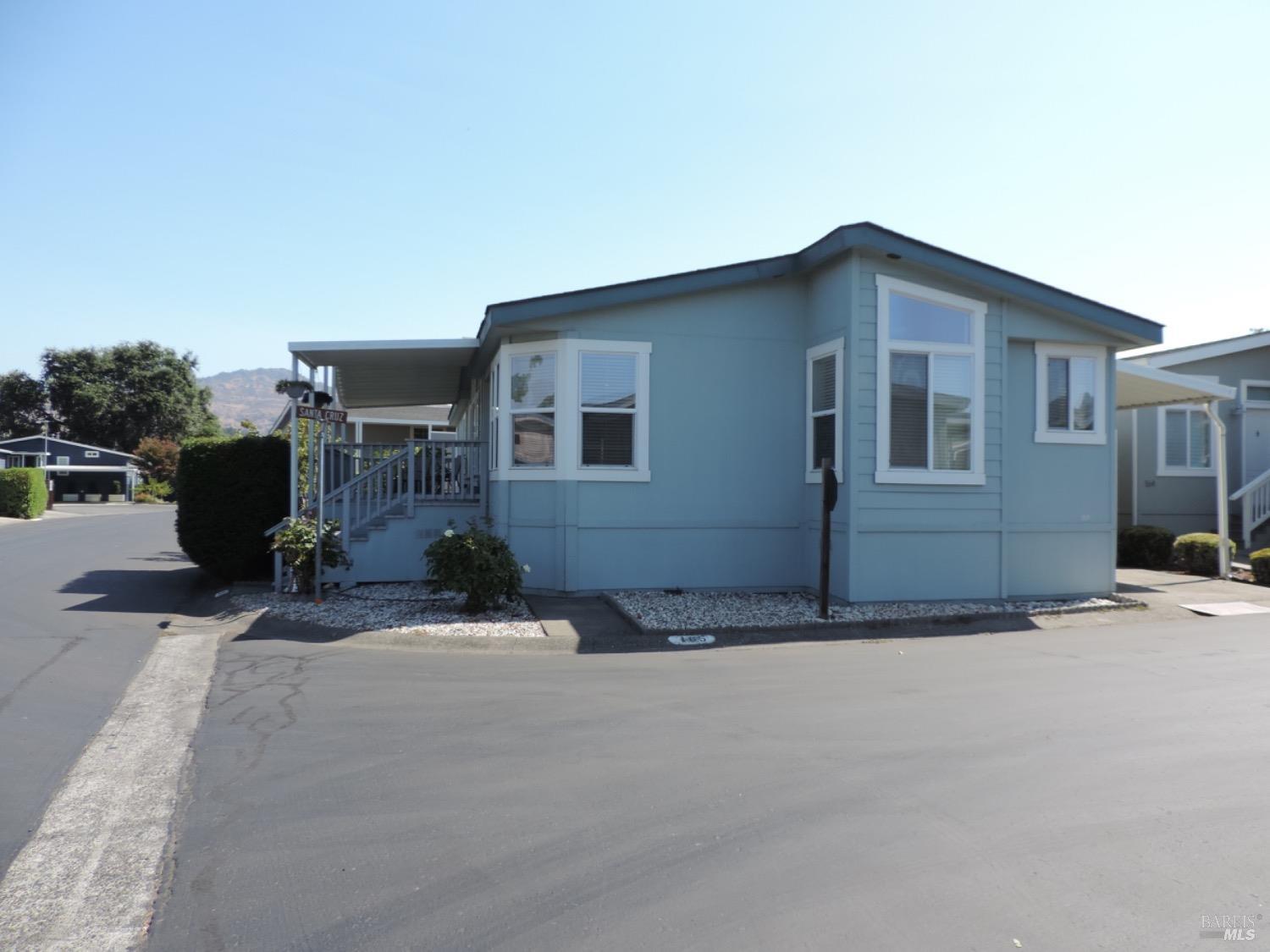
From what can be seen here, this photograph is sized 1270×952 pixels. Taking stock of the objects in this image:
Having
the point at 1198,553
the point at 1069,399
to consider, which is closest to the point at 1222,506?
the point at 1198,553

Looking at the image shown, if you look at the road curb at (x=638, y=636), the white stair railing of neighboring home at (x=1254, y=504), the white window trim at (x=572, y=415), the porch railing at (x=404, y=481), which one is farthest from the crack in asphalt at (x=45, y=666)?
the white stair railing of neighboring home at (x=1254, y=504)

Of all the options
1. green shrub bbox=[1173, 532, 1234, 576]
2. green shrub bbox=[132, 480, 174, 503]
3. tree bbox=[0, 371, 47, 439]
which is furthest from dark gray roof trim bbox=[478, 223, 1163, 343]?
tree bbox=[0, 371, 47, 439]

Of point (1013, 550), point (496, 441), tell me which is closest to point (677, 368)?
point (496, 441)

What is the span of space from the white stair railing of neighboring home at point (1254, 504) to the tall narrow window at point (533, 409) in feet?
43.2

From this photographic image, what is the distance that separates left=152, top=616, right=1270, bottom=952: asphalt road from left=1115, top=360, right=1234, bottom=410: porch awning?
23.7 ft

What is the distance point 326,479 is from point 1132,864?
11.8 metres

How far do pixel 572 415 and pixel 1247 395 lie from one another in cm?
1553

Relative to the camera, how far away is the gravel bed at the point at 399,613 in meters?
9.52

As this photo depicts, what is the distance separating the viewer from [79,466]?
171 ft

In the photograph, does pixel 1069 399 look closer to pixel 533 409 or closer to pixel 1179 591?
pixel 1179 591

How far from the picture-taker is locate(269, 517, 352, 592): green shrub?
11344 mm

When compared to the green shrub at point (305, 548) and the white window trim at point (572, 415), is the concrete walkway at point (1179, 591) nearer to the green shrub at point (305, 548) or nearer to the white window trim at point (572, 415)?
the white window trim at point (572, 415)

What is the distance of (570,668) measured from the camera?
7871 millimetres

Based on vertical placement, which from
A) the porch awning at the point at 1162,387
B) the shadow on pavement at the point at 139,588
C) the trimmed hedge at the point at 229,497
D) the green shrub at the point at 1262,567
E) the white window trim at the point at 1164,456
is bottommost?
the shadow on pavement at the point at 139,588
